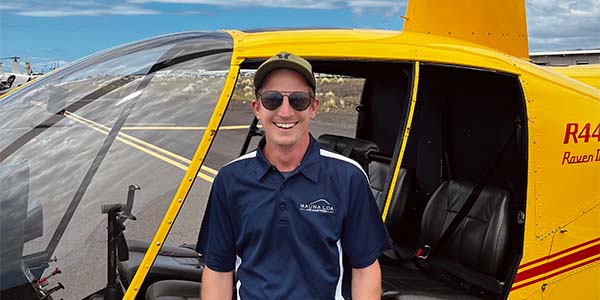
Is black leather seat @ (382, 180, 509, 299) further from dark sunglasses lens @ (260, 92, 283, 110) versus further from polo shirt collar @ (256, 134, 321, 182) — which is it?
dark sunglasses lens @ (260, 92, 283, 110)

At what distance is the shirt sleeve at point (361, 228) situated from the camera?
1545 millimetres

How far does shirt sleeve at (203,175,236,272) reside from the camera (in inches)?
62.7

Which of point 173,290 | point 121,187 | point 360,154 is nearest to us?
point 121,187

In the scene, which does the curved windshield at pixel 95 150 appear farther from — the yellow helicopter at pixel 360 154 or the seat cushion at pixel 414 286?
the seat cushion at pixel 414 286

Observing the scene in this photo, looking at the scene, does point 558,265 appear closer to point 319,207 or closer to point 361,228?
point 361,228

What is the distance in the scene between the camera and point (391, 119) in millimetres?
4145

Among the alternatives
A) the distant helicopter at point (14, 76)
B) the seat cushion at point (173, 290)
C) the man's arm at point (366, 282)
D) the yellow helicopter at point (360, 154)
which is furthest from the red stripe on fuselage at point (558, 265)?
the distant helicopter at point (14, 76)

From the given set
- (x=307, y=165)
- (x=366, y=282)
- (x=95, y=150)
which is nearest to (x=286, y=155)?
(x=307, y=165)

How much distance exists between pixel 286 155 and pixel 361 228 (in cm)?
31

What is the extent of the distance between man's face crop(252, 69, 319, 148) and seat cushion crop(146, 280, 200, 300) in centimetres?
107

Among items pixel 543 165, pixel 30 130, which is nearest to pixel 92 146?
pixel 30 130

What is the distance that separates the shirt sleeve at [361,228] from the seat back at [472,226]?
61.2 inches

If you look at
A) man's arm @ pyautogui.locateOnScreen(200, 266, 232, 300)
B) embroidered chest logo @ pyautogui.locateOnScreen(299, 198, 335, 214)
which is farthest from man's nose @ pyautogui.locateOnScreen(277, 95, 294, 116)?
man's arm @ pyautogui.locateOnScreen(200, 266, 232, 300)

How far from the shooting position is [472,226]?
3072mm
